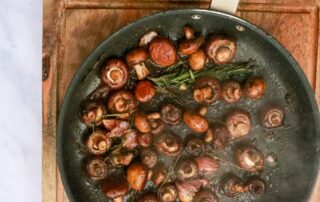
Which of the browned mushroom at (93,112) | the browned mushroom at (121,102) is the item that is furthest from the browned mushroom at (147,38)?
the browned mushroom at (93,112)

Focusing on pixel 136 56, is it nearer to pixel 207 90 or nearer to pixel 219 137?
pixel 207 90

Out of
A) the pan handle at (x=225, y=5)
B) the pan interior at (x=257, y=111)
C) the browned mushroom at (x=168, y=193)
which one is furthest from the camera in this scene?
the browned mushroom at (x=168, y=193)

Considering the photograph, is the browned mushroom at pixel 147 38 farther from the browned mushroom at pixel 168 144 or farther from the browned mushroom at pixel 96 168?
the browned mushroom at pixel 96 168

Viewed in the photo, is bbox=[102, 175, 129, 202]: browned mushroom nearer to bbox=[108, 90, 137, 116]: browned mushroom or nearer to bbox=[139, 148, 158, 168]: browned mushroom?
bbox=[139, 148, 158, 168]: browned mushroom

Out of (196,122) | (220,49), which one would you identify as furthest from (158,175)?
(220,49)

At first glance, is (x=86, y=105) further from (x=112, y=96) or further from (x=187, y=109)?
Result: (x=187, y=109)

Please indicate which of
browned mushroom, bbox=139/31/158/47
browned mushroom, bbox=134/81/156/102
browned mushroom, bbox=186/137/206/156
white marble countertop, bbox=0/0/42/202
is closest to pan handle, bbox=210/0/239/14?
browned mushroom, bbox=139/31/158/47

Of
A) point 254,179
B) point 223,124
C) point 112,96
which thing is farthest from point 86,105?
point 254,179
